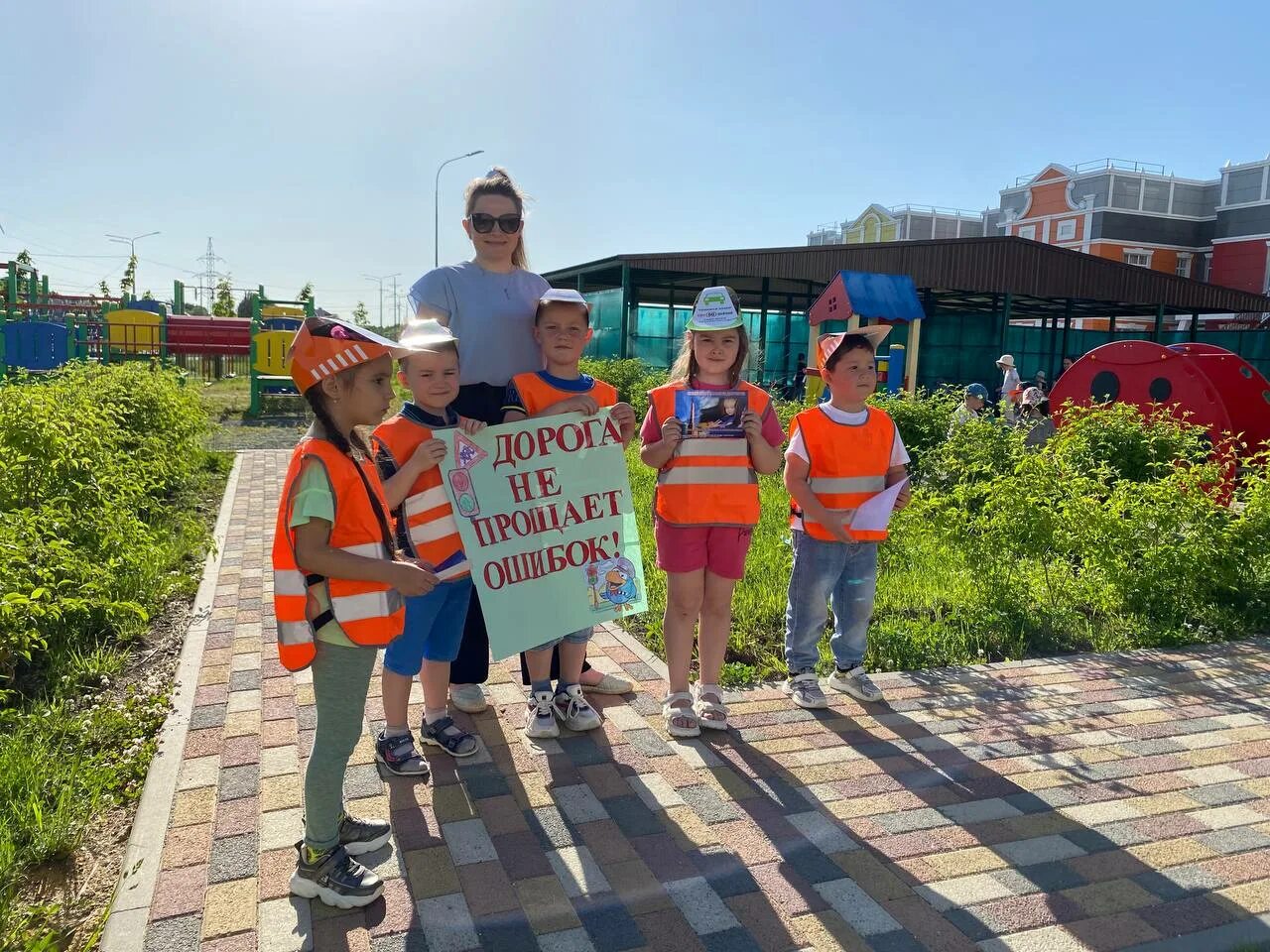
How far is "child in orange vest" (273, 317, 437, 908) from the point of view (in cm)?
235

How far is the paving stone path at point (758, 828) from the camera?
7.86 ft

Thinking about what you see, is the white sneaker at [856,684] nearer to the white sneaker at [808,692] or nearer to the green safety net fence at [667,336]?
the white sneaker at [808,692]

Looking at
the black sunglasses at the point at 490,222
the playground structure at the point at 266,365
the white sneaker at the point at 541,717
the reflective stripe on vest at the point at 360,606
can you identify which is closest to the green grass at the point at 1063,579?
the white sneaker at the point at 541,717

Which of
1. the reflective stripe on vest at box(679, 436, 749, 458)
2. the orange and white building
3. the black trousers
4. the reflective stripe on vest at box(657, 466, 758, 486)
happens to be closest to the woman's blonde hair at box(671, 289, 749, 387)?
the reflective stripe on vest at box(679, 436, 749, 458)

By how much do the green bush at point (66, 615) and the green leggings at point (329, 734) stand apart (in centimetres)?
68

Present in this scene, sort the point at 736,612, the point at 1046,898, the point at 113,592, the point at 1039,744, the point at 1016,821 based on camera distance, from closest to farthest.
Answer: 1. the point at 1046,898
2. the point at 1016,821
3. the point at 1039,744
4. the point at 113,592
5. the point at 736,612

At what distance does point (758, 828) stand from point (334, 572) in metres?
1.60

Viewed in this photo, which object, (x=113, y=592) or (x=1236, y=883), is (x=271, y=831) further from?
(x=1236, y=883)

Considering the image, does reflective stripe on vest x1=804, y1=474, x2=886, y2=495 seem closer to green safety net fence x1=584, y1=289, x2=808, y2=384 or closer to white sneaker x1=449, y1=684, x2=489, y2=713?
white sneaker x1=449, y1=684, x2=489, y2=713

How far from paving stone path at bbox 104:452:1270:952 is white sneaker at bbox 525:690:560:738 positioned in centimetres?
7

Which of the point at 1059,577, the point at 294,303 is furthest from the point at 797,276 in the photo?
the point at 1059,577

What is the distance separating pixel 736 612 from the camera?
16.8ft

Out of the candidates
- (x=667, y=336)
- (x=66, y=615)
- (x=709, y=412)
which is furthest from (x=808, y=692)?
(x=667, y=336)

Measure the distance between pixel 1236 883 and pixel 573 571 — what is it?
7.84 ft
